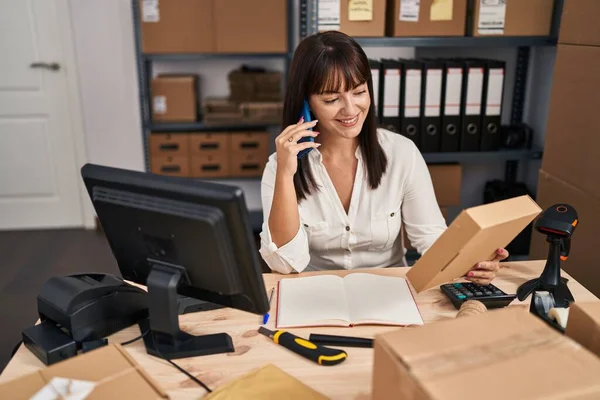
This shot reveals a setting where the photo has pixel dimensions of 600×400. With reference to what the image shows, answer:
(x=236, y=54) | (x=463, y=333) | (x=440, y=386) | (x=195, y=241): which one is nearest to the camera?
(x=440, y=386)

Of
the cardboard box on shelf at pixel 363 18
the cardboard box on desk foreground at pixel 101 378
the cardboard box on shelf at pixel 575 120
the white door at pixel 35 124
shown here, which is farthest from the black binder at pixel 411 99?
the white door at pixel 35 124

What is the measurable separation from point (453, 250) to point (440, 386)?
40 centimetres

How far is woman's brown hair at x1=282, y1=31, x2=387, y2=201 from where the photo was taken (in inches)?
58.6

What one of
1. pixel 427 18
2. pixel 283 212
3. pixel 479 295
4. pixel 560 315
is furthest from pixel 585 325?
pixel 427 18

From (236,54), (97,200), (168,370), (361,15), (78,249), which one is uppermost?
(361,15)

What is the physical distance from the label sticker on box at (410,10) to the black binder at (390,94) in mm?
194

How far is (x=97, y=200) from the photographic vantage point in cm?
104

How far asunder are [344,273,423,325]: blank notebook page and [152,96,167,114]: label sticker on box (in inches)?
72.4

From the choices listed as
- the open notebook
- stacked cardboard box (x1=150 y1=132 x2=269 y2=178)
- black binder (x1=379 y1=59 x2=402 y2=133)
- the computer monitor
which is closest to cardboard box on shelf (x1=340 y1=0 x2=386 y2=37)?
black binder (x1=379 y1=59 x2=402 y2=133)

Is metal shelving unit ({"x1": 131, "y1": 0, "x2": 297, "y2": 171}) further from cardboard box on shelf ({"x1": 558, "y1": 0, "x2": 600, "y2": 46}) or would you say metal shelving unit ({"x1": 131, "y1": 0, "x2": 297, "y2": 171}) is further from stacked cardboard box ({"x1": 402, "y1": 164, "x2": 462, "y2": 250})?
cardboard box on shelf ({"x1": 558, "y1": 0, "x2": 600, "y2": 46})

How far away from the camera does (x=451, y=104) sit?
2.54 meters

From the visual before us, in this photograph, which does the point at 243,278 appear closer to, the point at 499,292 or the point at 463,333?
the point at 463,333

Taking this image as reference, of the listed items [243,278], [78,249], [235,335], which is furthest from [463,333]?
[78,249]

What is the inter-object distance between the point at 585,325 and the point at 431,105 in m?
1.83
